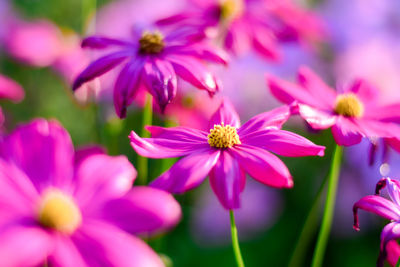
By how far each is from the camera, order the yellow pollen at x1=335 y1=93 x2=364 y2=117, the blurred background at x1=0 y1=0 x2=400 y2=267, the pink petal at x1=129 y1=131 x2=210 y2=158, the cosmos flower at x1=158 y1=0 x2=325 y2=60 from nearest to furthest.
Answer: the pink petal at x1=129 y1=131 x2=210 y2=158 → the yellow pollen at x1=335 y1=93 x2=364 y2=117 → the cosmos flower at x1=158 y1=0 x2=325 y2=60 → the blurred background at x1=0 y1=0 x2=400 y2=267

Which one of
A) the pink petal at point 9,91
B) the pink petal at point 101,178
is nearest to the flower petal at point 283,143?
the pink petal at point 101,178

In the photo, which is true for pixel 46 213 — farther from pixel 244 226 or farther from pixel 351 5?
pixel 351 5

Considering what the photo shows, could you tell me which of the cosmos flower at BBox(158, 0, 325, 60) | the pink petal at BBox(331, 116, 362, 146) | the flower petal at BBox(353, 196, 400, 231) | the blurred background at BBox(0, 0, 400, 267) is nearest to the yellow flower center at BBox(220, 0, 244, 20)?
the cosmos flower at BBox(158, 0, 325, 60)

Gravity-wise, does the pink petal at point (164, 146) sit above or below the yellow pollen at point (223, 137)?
below

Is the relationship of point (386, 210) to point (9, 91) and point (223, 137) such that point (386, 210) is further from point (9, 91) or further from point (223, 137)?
point (9, 91)

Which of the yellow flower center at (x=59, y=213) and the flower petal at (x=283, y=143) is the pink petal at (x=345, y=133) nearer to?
the flower petal at (x=283, y=143)

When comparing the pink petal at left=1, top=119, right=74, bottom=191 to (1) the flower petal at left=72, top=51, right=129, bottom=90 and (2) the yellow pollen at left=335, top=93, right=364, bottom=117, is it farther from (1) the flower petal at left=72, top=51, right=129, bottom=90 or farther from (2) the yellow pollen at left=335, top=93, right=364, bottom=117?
(2) the yellow pollen at left=335, top=93, right=364, bottom=117

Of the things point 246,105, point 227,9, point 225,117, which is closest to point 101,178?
point 225,117

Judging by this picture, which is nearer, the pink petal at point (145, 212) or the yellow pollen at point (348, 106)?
the pink petal at point (145, 212)
